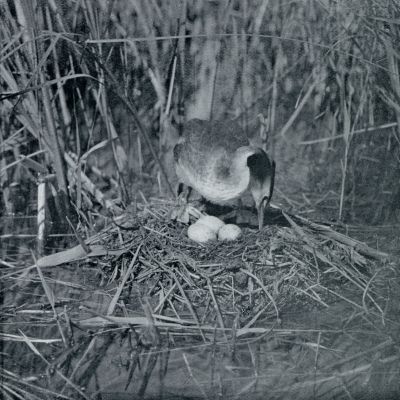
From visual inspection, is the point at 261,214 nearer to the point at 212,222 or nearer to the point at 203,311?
the point at 212,222

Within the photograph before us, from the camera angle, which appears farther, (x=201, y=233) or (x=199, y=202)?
(x=199, y=202)

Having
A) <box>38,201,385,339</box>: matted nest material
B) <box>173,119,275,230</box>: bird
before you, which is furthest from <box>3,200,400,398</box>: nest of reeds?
<box>173,119,275,230</box>: bird

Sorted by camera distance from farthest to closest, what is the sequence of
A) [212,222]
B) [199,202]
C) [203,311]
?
[199,202], [212,222], [203,311]

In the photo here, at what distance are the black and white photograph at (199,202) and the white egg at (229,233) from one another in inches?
0.4

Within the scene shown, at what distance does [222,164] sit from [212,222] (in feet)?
1.59

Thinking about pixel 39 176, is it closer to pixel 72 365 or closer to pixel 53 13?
pixel 53 13

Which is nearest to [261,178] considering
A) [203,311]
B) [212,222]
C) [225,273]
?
[212,222]

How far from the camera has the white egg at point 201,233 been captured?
3955 millimetres

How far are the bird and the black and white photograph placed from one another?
0.01 m

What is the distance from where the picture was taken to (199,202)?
4719mm

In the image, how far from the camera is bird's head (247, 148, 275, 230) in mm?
4180

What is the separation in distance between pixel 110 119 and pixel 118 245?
1.06 m

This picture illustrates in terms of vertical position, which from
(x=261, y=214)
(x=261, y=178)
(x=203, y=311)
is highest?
(x=261, y=178)

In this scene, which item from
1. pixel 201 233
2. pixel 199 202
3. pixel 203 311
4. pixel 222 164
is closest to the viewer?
pixel 203 311
